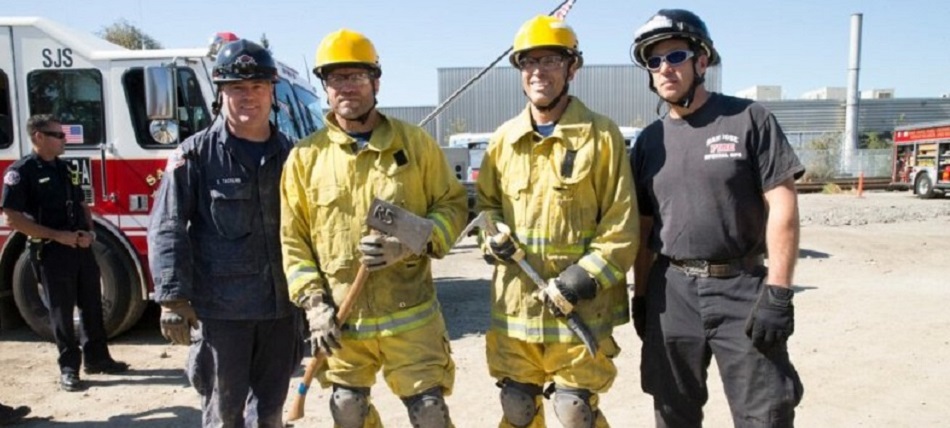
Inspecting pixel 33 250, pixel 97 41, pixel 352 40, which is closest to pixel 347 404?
pixel 352 40

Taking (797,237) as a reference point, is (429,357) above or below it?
below

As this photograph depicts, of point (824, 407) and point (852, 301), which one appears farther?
point (852, 301)

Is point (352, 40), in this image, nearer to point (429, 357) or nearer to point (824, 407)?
point (429, 357)

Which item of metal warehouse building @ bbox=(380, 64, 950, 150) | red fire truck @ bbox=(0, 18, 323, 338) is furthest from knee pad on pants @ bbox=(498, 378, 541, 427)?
metal warehouse building @ bbox=(380, 64, 950, 150)

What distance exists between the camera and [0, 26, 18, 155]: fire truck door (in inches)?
231

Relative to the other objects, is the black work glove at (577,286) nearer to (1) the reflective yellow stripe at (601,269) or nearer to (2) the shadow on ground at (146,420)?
(1) the reflective yellow stripe at (601,269)

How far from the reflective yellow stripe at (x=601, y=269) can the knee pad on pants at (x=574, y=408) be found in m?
0.50

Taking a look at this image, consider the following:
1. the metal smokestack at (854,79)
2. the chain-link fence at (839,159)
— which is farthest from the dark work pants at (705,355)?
the metal smokestack at (854,79)

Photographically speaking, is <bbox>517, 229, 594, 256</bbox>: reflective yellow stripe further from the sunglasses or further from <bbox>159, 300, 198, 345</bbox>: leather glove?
the sunglasses

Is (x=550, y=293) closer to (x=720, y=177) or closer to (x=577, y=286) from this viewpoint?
(x=577, y=286)

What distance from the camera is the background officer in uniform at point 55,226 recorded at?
16.0ft

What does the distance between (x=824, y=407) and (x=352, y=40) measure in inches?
146

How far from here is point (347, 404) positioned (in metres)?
2.92

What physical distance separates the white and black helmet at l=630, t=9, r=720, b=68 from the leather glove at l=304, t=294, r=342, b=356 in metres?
1.81
